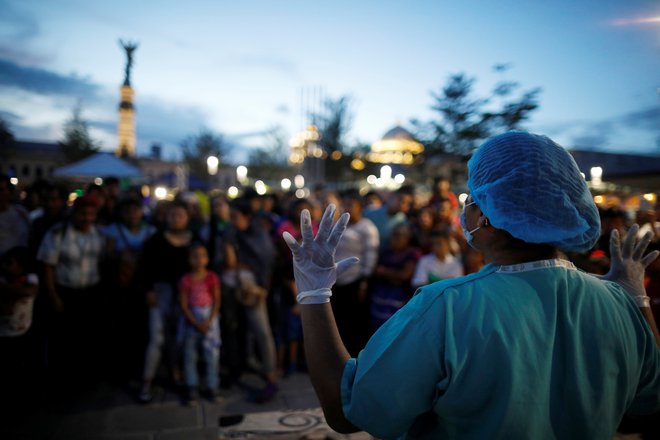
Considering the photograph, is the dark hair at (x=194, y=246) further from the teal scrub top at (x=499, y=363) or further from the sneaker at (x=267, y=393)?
the teal scrub top at (x=499, y=363)

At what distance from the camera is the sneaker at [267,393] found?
4.23 meters

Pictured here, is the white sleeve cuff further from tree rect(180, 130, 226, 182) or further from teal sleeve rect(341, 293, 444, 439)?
tree rect(180, 130, 226, 182)

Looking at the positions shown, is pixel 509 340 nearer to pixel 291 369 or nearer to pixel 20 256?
pixel 291 369

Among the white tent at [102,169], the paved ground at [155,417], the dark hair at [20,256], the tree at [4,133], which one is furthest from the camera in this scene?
the tree at [4,133]

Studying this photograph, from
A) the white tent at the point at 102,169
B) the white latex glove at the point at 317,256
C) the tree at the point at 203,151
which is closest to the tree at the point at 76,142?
the tree at the point at 203,151

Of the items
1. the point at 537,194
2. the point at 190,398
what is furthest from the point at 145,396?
the point at 537,194

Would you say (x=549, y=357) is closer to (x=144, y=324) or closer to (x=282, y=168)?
(x=144, y=324)

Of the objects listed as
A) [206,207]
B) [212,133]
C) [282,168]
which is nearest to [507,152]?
[206,207]

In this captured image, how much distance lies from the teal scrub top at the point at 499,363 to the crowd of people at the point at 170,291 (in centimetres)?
318

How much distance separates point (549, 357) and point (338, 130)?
2673cm

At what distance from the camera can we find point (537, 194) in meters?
1.06

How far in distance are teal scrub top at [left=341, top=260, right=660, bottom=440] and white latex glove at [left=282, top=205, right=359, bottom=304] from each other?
0.27 metres

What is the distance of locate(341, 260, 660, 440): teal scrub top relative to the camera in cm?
96

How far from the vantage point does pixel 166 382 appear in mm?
4641
